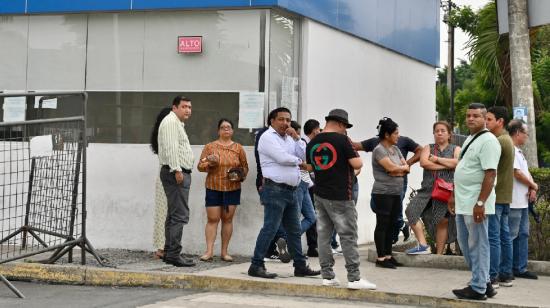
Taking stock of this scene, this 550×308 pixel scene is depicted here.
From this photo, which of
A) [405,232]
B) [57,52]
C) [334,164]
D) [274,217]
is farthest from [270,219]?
[57,52]

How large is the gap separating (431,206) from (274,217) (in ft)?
7.80

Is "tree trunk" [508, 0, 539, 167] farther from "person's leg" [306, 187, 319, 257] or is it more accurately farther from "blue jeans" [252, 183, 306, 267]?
"blue jeans" [252, 183, 306, 267]

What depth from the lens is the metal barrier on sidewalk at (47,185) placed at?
1004cm

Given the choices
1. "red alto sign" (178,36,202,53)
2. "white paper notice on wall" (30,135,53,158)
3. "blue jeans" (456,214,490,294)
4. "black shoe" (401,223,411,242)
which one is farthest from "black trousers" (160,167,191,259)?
"black shoe" (401,223,411,242)

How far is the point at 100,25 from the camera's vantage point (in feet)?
40.7

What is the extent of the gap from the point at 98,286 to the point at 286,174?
235 cm

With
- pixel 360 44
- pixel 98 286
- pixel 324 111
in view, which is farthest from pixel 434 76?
pixel 98 286

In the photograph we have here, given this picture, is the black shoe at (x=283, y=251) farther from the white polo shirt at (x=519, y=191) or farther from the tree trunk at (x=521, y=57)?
the tree trunk at (x=521, y=57)

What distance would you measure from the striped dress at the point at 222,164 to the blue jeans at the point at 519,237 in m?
3.29

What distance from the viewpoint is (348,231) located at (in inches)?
343

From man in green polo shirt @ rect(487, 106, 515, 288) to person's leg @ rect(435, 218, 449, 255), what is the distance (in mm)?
1500

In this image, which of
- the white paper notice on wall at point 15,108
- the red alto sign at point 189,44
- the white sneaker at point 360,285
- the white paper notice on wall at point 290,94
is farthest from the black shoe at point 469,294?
the white paper notice on wall at point 15,108

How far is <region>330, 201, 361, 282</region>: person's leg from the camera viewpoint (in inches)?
342

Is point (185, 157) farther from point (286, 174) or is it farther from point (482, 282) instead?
point (482, 282)
